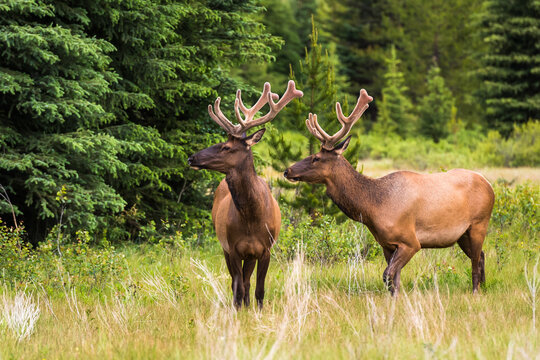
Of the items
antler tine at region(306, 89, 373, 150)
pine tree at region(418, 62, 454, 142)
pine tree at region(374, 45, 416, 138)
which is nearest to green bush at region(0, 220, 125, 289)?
antler tine at region(306, 89, 373, 150)

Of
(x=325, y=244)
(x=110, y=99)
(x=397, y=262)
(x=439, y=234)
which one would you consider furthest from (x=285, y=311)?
(x=110, y=99)

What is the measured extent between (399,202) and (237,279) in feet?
5.77

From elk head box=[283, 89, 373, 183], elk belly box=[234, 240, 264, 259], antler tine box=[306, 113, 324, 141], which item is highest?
antler tine box=[306, 113, 324, 141]

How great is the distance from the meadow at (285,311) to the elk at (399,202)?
33cm

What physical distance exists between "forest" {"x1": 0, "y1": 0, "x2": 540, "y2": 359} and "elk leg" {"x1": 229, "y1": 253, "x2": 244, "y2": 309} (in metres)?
0.27

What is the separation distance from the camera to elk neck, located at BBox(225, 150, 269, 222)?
5.89 m

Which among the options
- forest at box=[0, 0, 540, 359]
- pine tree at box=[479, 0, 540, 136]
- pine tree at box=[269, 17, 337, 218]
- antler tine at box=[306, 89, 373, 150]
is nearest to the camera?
forest at box=[0, 0, 540, 359]

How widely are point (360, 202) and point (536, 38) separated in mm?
21204

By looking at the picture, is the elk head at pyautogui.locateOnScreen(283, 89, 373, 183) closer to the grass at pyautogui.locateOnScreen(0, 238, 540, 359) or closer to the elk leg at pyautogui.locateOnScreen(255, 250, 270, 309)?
the elk leg at pyautogui.locateOnScreen(255, 250, 270, 309)

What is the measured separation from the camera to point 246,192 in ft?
19.4

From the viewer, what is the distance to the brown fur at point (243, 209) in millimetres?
5895

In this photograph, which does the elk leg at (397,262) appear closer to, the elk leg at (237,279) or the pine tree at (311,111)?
the elk leg at (237,279)

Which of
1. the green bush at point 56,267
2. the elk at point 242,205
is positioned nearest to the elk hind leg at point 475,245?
the elk at point 242,205

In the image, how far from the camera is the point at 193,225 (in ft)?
34.2
